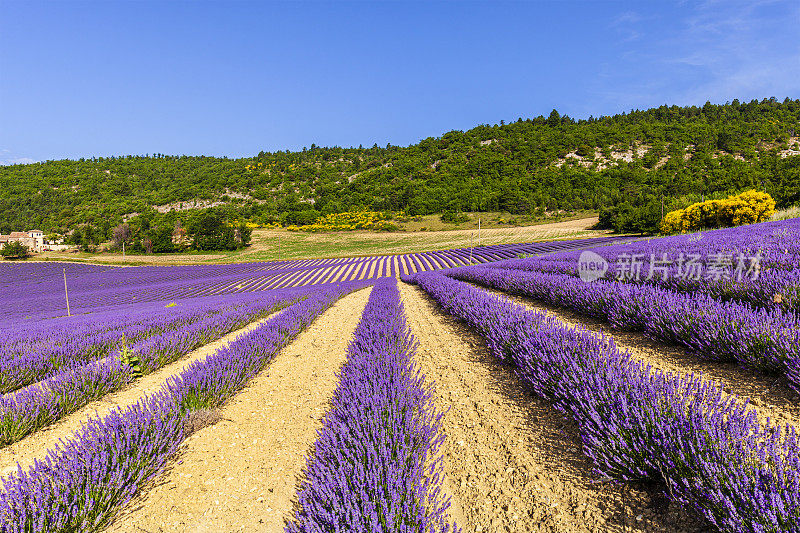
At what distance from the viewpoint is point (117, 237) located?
180ft

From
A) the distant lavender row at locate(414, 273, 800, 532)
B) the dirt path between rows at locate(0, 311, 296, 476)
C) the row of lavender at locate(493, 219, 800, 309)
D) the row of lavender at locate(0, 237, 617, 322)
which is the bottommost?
the row of lavender at locate(0, 237, 617, 322)

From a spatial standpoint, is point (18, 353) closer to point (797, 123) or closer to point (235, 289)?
point (235, 289)

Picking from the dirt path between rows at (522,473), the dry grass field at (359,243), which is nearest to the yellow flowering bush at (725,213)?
the dry grass field at (359,243)

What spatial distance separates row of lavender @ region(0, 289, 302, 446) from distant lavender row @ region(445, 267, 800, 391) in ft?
18.8

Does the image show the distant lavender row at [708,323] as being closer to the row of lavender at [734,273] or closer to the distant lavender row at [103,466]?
the row of lavender at [734,273]

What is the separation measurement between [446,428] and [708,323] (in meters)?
2.65

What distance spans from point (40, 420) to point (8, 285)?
108 ft

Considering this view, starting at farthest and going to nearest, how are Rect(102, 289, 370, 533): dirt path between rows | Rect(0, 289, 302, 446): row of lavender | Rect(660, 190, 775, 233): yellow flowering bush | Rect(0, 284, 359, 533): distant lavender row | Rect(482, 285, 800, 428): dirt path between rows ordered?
Rect(660, 190, 775, 233): yellow flowering bush → Rect(0, 289, 302, 446): row of lavender → Rect(482, 285, 800, 428): dirt path between rows → Rect(102, 289, 370, 533): dirt path between rows → Rect(0, 284, 359, 533): distant lavender row

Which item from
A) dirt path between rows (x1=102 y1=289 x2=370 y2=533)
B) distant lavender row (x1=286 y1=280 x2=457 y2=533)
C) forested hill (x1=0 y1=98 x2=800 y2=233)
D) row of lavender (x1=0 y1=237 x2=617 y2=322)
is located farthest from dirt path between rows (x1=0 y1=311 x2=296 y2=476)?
forested hill (x1=0 y1=98 x2=800 y2=233)

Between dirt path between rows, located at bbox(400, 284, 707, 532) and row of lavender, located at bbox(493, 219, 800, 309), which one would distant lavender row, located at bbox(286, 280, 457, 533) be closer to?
dirt path between rows, located at bbox(400, 284, 707, 532)

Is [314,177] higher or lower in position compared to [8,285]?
higher

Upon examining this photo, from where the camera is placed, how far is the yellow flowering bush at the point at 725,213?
2308cm

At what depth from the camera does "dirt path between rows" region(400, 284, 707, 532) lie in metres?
1.56

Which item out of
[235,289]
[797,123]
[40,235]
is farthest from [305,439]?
[797,123]
